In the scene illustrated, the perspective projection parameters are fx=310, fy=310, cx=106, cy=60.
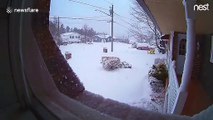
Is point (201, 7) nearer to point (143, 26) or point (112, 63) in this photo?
point (143, 26)

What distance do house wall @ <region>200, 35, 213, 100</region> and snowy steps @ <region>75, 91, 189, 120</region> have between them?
0.27 ft

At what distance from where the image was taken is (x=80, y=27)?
862 millimetres

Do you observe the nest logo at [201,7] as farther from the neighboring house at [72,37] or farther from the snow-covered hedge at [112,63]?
the neighboring house at [72,37]

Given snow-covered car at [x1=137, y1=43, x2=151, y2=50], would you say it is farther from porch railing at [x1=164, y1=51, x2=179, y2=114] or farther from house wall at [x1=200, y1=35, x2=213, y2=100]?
house wall at [x1=200, y1=35, x2=213, y2=100]

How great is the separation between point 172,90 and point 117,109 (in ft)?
0.51

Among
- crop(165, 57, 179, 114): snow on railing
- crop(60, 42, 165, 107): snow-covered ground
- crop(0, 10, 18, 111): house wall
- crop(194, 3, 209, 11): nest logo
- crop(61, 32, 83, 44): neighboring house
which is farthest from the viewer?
crop(0, 10, 18, 111): house wall

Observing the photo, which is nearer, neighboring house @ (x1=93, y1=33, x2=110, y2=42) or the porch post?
the porch post

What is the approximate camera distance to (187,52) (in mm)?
642

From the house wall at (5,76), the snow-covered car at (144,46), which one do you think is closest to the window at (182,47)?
the snow-covered car at (144,46)

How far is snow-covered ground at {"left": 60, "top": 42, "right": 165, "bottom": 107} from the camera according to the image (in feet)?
2.56

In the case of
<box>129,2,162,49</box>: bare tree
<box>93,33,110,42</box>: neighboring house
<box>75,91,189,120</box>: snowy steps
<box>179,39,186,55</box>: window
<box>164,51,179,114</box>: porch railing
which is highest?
<box>129,2,162,49</box>: bare tree

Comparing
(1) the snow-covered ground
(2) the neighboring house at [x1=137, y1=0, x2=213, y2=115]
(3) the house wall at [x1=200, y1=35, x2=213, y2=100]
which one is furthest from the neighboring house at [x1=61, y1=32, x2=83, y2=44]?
(3) the house wall at [x1=200, y1=35, x2=213, y2=100]

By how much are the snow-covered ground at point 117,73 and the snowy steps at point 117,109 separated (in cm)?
2

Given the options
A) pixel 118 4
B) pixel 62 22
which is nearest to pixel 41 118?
pixel 62 22
